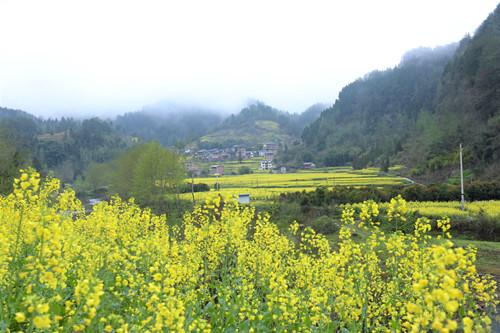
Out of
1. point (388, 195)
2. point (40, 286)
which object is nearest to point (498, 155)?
point (388, 195)

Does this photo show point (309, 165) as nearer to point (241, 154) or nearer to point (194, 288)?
point (241, 154)

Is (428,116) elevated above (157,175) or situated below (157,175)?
above

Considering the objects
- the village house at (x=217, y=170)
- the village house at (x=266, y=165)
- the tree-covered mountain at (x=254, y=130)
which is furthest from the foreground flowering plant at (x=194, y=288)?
the tree-covered mountain at (x=254, y=130)

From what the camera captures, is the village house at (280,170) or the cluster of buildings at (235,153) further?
the cluster of buildings at (235,153)

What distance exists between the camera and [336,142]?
86250mm

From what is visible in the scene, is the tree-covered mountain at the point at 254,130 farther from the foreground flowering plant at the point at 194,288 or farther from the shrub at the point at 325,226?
the foreground flowering plant at the point at 194,288

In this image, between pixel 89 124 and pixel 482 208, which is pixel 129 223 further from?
pixel 89 124

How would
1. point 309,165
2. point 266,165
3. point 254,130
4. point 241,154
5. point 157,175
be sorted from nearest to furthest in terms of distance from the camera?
point 157,175 → point 309,165 → point 266,165 → point 241,154 → point 254,130

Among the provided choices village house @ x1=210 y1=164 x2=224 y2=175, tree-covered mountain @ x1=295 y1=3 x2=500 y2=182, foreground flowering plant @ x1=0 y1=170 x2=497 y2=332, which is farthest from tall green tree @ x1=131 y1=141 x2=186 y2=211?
village house @ x1=210 y1=164 x2=224 y2=175

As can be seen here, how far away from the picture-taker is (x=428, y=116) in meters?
51.4

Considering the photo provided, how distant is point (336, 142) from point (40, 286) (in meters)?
87.8

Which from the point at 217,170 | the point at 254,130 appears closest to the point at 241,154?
the point at 217,170

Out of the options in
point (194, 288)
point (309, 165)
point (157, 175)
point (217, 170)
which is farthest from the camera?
point (309, 165)

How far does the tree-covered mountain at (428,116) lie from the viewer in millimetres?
33438
